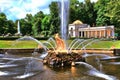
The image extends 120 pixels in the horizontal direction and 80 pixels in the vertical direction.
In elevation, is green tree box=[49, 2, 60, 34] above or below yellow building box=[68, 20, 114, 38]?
above

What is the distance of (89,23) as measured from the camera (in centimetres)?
9881

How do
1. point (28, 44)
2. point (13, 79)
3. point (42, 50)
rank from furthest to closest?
point (28, 44) → point (42, 50) → point (13, 79)

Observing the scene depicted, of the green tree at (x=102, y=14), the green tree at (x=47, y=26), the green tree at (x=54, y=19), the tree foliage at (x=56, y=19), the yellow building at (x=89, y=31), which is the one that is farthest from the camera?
the green tree at (x=47, y=26)

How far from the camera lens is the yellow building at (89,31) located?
83.5 meters

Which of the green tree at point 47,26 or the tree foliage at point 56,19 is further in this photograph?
the green tree at point 47,26

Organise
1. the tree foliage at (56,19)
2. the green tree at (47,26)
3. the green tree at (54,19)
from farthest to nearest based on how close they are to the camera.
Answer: the green tree at (47,26) → the green tree at (54,19) → the tree foliage at (56,19)

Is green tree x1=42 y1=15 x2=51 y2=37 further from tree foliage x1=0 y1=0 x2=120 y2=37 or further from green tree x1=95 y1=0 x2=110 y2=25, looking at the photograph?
green tree x1=95 y1=0 x2=110 y2=25

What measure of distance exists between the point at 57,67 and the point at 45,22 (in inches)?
2769

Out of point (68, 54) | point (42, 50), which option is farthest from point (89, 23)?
point (68, 54)

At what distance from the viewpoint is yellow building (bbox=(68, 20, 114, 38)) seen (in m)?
83.5

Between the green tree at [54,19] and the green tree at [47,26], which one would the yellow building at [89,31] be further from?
the green tree at [54,19]

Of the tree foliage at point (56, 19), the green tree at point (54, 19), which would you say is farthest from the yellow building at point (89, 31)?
the green tree at point (54, 19)

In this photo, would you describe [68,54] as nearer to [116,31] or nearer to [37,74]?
[37,74]

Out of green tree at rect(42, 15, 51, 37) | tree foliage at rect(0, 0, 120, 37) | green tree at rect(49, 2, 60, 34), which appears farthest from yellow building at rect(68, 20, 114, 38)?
green tree at rect(49, 2, 60, 34)
